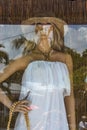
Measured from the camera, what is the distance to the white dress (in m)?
1.66

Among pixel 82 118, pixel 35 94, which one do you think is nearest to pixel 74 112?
pixel 82 118

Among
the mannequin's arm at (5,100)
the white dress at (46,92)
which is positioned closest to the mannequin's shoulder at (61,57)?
the white dress at (46,92)

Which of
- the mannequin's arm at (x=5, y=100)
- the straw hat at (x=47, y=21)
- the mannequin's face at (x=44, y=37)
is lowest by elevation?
the mannequin's arm at (x=5, y=100)

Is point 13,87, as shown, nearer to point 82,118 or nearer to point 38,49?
point 38,49

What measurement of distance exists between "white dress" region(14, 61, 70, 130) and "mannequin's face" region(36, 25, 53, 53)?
8 centimetres

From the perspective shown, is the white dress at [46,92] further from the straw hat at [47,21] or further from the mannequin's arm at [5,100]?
the straw hat at [47,21]

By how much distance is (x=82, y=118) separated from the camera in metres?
1.67

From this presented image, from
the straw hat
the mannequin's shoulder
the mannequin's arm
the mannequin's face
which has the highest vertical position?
the straw hat

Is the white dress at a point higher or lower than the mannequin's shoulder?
lower

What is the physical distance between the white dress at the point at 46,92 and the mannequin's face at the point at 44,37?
84 millimetres

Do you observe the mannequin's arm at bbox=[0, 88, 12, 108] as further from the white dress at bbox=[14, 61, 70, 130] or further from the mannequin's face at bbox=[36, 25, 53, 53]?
the mannequin's face at bbox=[36, 25, 53, 53]

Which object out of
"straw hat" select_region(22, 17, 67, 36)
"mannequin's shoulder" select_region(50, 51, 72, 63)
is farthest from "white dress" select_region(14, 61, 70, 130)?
"straw hat" select_region(22, 17, 67, 36)

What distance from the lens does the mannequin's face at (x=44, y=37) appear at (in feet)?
5.57

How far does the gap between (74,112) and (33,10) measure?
58 centimetres
